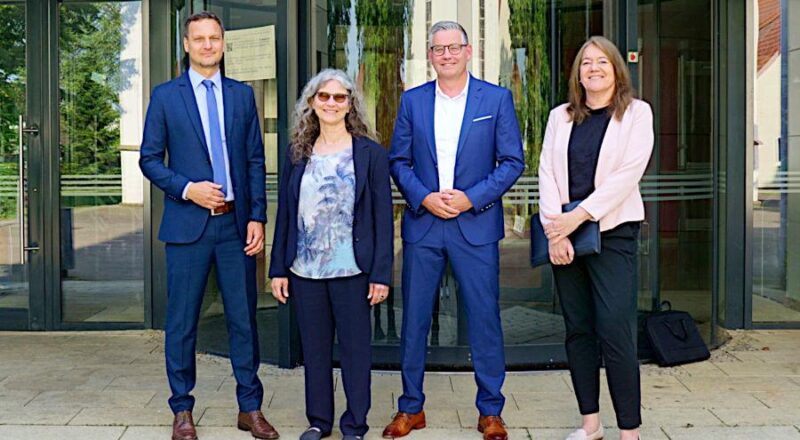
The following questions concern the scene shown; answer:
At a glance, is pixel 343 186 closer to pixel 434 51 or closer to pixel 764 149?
pixel 434 51

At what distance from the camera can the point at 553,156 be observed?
13.4ft

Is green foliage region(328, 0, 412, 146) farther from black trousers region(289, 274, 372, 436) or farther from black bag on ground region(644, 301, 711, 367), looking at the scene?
black bag on ground region(644, 301, 711, 367)

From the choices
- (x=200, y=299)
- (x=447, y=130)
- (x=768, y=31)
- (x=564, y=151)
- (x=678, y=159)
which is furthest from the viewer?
(x=768, y=31)

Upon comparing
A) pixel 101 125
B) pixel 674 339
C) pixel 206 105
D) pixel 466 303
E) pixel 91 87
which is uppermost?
pixel 91 87

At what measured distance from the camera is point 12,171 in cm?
689

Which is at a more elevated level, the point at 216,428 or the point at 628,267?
the point at 628,267

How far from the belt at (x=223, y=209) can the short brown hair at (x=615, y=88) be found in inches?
58.8

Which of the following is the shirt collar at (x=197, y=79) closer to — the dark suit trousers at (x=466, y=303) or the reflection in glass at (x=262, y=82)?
the dark suit trousers at (x=466, y=303)

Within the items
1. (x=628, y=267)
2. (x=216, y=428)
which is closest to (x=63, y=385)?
(x=216, y=428)

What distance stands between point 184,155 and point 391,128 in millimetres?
1617

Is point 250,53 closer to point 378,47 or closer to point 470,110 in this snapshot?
point 378,47

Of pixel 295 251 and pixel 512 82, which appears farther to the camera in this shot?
pixel 512 82

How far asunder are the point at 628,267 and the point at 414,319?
97cm

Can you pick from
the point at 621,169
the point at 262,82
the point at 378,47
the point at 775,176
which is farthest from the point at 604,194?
the point at 775,176
